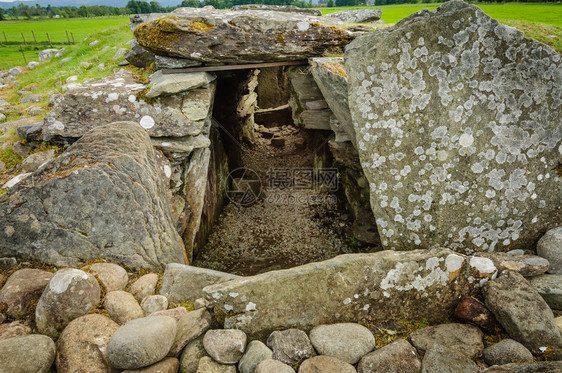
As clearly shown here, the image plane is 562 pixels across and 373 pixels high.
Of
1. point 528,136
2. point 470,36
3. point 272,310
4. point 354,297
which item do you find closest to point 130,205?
point 272,310

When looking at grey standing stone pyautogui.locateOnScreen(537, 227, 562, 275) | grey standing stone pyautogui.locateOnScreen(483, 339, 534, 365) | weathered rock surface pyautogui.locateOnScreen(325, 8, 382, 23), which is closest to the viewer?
grey standing stone pyautogui.locateOnScreen(483, 339, 534, 365)

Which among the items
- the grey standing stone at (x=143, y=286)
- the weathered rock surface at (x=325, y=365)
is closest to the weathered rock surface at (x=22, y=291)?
the grey standing stone at (x=143, y=286)

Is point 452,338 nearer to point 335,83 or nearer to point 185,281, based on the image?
point 185,281

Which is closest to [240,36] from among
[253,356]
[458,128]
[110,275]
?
[458,128]

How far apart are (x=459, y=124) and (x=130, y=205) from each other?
16.0ft

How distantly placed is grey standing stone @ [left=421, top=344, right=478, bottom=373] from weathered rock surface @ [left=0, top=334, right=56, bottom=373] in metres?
3.40

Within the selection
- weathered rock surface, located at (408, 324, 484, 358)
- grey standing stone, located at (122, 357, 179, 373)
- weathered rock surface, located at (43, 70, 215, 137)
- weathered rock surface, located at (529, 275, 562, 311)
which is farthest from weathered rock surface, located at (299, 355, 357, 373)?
weathered rock surface, located at (43, 70, 215, 137)

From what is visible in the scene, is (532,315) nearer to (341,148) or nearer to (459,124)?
(459,124)

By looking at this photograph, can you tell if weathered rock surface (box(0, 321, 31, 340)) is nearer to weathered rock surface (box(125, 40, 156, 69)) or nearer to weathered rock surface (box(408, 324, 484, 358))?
weathered rock surface (box(408, 324, 484, 358))

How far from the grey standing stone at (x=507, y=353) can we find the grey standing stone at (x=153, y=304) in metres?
3.42

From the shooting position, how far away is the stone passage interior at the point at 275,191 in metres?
8.05

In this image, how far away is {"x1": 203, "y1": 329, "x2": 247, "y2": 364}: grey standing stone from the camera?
2.87 m

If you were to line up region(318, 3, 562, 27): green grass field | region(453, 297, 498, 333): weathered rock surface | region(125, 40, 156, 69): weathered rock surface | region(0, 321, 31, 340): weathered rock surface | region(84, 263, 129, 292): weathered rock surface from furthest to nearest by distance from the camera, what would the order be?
region(318, 3, 562, 27): green grass field → region(125, 40, 156, 69): weathered rock surface → region(84, 263, 129, 292): weathered rock surface → region(453, 297, 498, 333): weathered rock surface → region(0, 321, 31, 340): weathered rock surface

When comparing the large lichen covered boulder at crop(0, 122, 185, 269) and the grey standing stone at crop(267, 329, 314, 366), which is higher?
the large lichen covered boulder at crop(0, 122, 185, 269)
